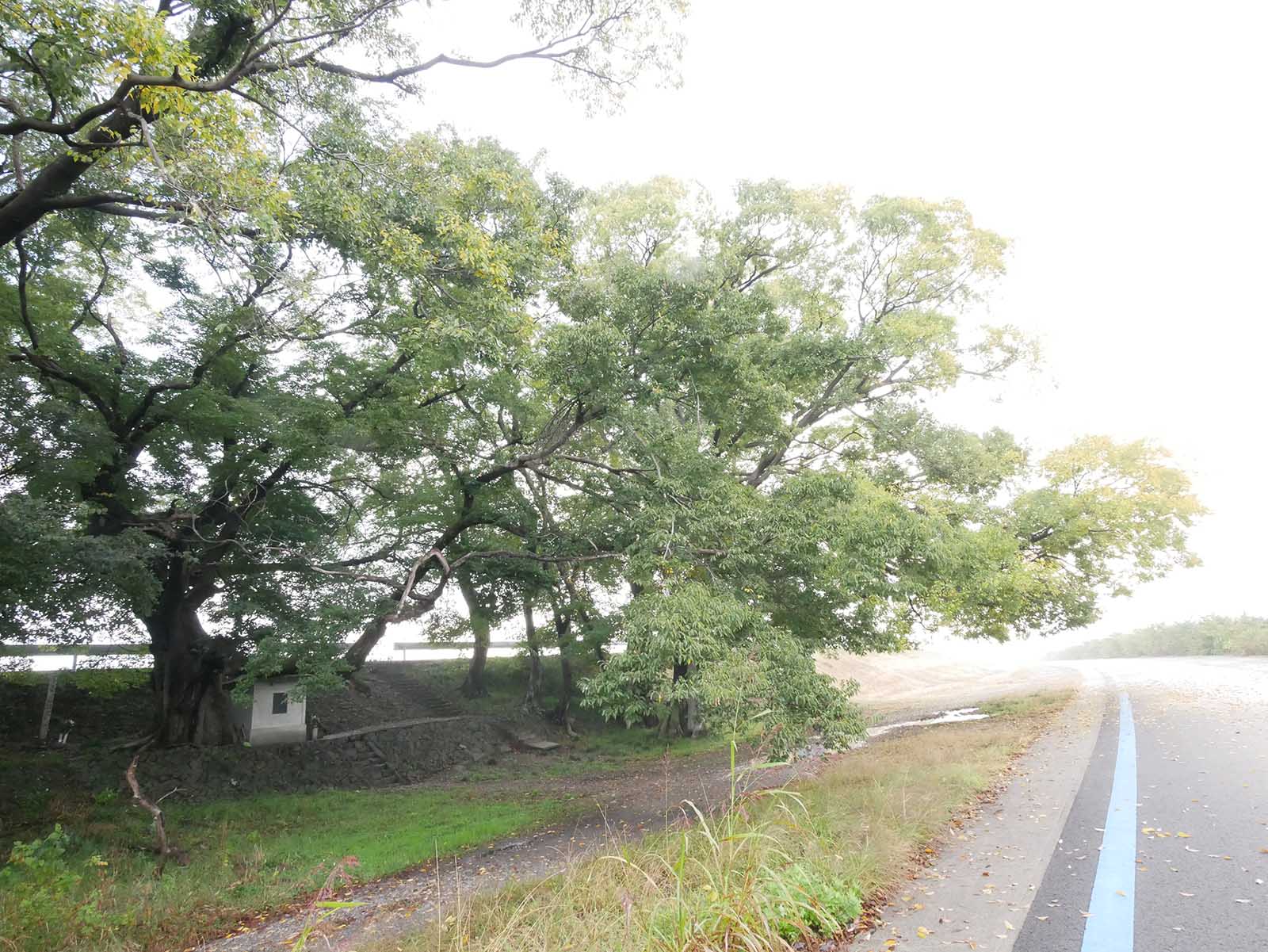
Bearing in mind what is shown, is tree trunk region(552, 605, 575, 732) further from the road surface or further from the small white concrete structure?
the road surface

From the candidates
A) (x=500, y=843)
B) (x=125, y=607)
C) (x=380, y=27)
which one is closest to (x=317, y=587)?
(x=125, y=607)

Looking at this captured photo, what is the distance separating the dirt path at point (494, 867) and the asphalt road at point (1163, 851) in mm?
1846

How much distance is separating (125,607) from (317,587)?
2846mm

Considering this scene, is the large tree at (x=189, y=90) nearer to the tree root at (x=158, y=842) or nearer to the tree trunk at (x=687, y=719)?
the tree root at (x=158, y=842)

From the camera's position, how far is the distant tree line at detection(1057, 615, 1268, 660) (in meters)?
26.8

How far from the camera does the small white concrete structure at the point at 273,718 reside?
627 inches

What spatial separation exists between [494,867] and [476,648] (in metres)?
15.2

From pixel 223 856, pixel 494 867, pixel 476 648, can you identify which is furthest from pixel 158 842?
pixel 476 648

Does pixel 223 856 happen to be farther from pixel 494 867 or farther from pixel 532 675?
pixel 532 675

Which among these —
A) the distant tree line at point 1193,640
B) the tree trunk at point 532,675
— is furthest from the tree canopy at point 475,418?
the distant tree line at point 1193,640

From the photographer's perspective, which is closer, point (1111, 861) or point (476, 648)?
point (1111, 861)

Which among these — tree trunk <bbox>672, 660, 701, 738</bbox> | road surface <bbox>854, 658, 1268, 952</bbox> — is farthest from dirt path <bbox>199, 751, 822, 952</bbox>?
tree trunk <bbox>672, 660, 701, 738</bbox>

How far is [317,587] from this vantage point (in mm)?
12094

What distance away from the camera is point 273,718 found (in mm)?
16219
